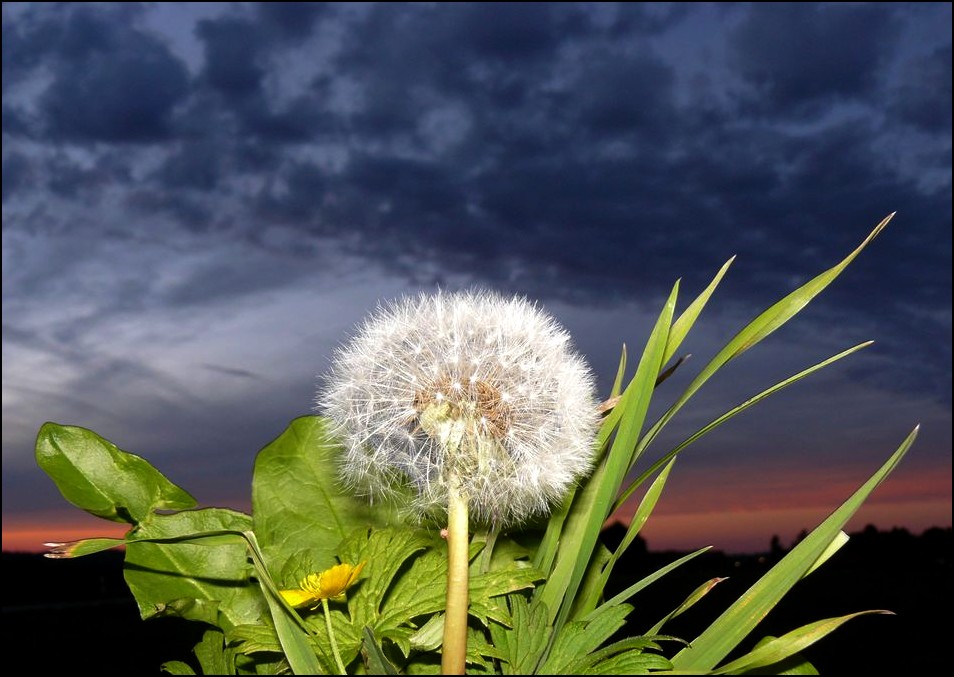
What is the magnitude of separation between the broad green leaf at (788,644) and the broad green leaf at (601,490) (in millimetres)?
191

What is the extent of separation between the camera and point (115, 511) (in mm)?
1090

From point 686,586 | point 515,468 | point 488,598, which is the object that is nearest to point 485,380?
point 515,468

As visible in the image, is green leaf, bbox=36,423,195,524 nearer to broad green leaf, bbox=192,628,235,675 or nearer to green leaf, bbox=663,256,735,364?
broad green leaf, bbox=192,628,235,675

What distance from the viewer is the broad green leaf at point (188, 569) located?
1.07 metres

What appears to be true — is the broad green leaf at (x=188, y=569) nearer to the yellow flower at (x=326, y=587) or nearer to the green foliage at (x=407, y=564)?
the green foliage at (x=407, y=564)

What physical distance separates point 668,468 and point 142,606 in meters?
0.75

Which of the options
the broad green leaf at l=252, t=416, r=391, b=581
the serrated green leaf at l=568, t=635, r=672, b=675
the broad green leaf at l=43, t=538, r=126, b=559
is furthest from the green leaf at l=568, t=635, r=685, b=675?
the broad green leaf at l=43, t=538, r=126, b=559

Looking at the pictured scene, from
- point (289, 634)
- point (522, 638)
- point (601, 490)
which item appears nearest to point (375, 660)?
point (289, 634)

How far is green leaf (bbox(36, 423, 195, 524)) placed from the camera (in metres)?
1.08

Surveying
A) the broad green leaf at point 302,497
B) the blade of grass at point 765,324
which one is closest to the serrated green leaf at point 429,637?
the broad green leaf at point 302,497

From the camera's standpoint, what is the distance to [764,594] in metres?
0.93

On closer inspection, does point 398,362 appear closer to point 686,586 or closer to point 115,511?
point 115,511

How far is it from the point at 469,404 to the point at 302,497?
405mm

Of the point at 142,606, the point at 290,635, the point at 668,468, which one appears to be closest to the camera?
the point at 290,635
